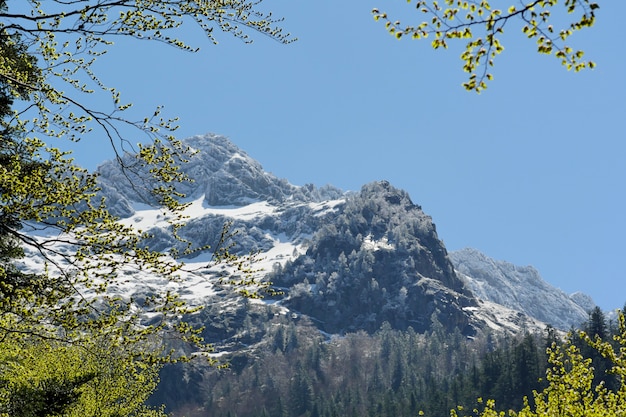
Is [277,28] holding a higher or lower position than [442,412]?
higher

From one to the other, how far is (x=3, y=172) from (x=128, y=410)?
2375 cm

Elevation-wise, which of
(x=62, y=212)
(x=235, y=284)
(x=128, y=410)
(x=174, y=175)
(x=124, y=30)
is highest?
(x=124, y=30)

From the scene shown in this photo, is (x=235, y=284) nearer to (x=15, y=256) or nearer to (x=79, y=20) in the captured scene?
(x=79, y=20)

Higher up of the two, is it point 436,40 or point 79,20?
point 79,20

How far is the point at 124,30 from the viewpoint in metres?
11.5

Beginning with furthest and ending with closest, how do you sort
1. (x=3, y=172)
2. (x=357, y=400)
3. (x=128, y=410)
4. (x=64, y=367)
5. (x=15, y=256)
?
(x=357, y=400) → (x=128, y=410) → (x=64, y=367) → (x=15, y=256) → (x=3, y=172)

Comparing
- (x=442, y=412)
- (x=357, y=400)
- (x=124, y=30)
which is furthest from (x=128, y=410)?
(x=357, y=400)

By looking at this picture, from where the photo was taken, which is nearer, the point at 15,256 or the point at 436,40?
the point at 436,40

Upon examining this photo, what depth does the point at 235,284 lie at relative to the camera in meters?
12.0

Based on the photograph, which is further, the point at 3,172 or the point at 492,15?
the point at 3,172

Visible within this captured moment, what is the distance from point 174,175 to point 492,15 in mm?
7416

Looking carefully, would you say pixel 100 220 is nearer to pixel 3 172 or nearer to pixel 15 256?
pixel 3 172

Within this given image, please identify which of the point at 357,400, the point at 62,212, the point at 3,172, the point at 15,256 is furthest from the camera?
the point at 357,400

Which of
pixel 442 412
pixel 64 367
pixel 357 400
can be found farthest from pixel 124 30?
pixel 357 400
